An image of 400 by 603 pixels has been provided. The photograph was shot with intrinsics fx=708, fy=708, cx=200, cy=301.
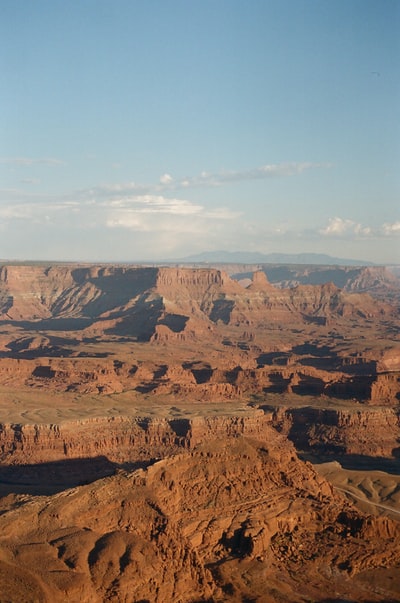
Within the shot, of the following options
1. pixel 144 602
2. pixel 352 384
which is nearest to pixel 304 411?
pixel 352 384

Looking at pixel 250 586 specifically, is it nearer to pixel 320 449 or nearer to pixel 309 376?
pixel 320 449

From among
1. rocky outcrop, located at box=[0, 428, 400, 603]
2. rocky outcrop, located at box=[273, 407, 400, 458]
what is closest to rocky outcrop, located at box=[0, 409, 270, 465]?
Answer: rocky outcrop, located at box=[273, 407, 400, 458]

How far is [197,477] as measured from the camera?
4394cm

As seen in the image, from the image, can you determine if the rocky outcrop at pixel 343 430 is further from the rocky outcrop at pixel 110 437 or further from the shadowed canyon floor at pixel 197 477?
the rocky outcrop at pixel 110 437

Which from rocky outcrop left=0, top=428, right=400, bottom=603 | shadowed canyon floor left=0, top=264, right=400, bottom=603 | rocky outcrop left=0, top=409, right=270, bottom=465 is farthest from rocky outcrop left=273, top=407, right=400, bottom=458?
rocky outcrop left=0, top=428, right=400, bottom=603

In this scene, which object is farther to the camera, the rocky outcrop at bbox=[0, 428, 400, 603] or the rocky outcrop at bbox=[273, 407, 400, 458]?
the rocky outcrop at bbox=[273, 407, 400, 458]

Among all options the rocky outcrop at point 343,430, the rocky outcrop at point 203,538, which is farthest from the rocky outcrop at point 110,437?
the rocky outcrop at point 203,538

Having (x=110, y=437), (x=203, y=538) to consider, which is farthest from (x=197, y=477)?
(x=110, y=437)

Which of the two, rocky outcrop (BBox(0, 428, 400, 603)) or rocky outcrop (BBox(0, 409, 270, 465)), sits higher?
rocky outcrop (BBox(0, 428, 400, 603))

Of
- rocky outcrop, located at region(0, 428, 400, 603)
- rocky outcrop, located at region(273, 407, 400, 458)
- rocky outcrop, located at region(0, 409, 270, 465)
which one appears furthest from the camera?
rocky outcrop, located at region(273, 407, 400, 458)

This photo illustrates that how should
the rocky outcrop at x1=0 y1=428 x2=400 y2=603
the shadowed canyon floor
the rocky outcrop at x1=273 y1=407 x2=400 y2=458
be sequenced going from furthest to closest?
the rocky outcrop at x1=273 y1=407 x2=400 y2=458 < the shadowed canyon floor < the rocky outcrop at x1=0 y1=428 x2=400 y2=603

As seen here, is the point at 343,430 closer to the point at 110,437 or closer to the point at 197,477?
the point at 110,437

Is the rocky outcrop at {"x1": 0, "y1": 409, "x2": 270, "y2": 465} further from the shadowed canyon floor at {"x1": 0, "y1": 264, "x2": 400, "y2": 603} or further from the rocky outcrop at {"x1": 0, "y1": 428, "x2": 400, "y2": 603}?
the rocky outcrop at {"x1": 0, "y1": 428, "x2": 400, "y2": 603}

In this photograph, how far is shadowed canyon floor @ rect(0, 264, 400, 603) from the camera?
114 feet
